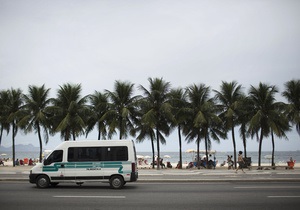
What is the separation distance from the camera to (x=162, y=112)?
4019cm

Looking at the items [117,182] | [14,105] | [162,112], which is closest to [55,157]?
[117,182]

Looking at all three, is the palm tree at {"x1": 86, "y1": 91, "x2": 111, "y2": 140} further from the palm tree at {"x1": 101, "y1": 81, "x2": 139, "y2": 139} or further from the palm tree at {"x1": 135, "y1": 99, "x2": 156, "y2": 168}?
the palm tree at {"x1": 135, "y1": 99, "x2": 156, "y2": 168}

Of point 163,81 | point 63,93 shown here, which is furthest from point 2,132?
point 163,81

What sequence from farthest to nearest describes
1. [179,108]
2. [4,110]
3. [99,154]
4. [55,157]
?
1. [4,110]
2. [179,108]
3. [55,157]
4. [99,154]

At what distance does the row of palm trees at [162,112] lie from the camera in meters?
39.4

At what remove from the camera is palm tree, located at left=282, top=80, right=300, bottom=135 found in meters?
38.4

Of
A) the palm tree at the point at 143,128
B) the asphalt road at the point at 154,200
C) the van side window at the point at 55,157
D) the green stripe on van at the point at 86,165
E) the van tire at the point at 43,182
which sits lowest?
the asphalt road at the point at 154,200

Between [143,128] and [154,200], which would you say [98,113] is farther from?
[154,200]

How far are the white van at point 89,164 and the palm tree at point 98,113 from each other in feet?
83.9

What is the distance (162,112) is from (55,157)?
24184 millimetres

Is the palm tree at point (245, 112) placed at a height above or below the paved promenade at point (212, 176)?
above

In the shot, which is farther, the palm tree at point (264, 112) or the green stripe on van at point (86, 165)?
the palm tree at point (264, 112)

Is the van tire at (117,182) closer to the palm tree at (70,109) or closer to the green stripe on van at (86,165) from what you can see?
the green stripe on van at (86,165)

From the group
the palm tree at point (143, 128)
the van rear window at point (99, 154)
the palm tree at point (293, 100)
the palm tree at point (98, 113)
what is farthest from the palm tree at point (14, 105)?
the palm tree at point (293, 100)
